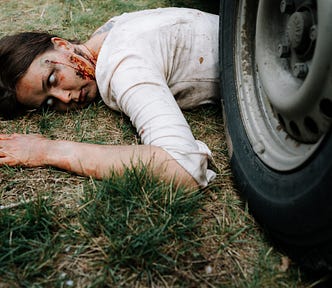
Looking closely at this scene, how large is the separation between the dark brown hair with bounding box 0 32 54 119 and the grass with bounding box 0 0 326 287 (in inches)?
21.0

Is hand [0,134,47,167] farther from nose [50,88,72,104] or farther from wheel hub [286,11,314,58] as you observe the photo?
wheel hub [286,11,314,58]

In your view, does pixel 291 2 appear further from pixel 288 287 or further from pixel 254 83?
pixel 288 287

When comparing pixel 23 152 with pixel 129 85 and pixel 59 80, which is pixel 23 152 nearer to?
pixel 59 80

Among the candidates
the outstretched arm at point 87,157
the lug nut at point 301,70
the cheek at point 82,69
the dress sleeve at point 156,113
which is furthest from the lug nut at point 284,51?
the cheek at point 82,69

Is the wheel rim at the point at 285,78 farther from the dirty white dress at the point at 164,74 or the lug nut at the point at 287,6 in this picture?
the dirty white dress at the point at 164,74

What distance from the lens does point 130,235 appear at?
5.00 ft

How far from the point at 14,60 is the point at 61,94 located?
1.05 feet

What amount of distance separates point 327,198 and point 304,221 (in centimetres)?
13

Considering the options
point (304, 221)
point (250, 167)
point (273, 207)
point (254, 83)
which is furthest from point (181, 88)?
point (304, 221)

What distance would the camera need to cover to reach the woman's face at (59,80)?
228 centimetres

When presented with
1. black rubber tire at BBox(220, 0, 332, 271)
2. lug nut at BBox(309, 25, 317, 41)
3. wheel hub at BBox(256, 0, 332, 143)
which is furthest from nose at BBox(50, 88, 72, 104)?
lug nut at BBox(309, 25, 317, 41)

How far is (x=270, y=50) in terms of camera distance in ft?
5.83

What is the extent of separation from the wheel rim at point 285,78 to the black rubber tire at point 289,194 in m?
0.04

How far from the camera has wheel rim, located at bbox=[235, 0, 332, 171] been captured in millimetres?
1346
